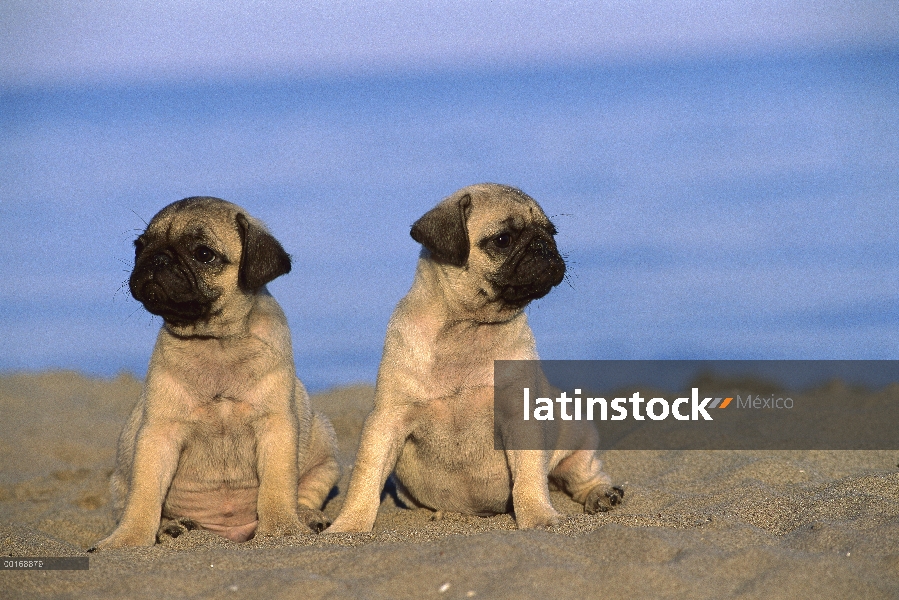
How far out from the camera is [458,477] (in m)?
7.15

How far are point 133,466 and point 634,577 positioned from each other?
3.51 metres

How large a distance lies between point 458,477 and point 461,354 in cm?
88

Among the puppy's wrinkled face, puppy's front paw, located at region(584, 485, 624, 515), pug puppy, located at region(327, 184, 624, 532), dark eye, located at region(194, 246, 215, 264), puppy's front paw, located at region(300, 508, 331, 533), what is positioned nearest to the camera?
pug puppy, located at region(327, 184, 624, 532)

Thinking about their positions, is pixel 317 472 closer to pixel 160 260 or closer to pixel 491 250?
pixel 160 260

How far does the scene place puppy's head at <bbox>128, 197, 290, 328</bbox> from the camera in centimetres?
675

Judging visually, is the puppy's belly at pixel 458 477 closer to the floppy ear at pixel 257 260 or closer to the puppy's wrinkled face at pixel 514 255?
the puppy's wrinkled face at pixel 514 255

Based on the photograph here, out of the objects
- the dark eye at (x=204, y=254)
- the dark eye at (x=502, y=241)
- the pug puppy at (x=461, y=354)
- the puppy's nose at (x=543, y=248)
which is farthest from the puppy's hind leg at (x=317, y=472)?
the puppy's nose at (x=543, y=248)

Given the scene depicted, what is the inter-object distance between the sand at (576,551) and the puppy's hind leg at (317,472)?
0.46 meters

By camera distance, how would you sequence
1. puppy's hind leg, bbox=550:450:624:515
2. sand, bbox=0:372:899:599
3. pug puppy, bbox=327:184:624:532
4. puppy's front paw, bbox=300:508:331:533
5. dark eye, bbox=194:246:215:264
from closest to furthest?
sand, bbox=0:372:899:599 < pug puppy, bbox=327:184:624:532 < dark eye, bbox=194:246:215:264 < puppy's front paw, bbox=300:508:331:533 < puppy's hind leg, bbox=550:450:624:515

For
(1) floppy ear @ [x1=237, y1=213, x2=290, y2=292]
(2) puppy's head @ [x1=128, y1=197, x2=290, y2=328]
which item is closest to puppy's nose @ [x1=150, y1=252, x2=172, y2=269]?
(2) puppy's head @ [x1=128, y1=197, x2=290, y2=328]

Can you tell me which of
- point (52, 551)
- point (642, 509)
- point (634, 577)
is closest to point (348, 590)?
point (634, 577)

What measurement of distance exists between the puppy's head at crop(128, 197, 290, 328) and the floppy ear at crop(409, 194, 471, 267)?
95 centimetres

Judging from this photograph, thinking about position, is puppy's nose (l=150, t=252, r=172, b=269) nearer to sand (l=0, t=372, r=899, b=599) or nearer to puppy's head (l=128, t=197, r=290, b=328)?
puppy's head (l=128, t=197, r=290, b=328)

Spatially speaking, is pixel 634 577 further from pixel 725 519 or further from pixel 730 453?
pixel 730 453
